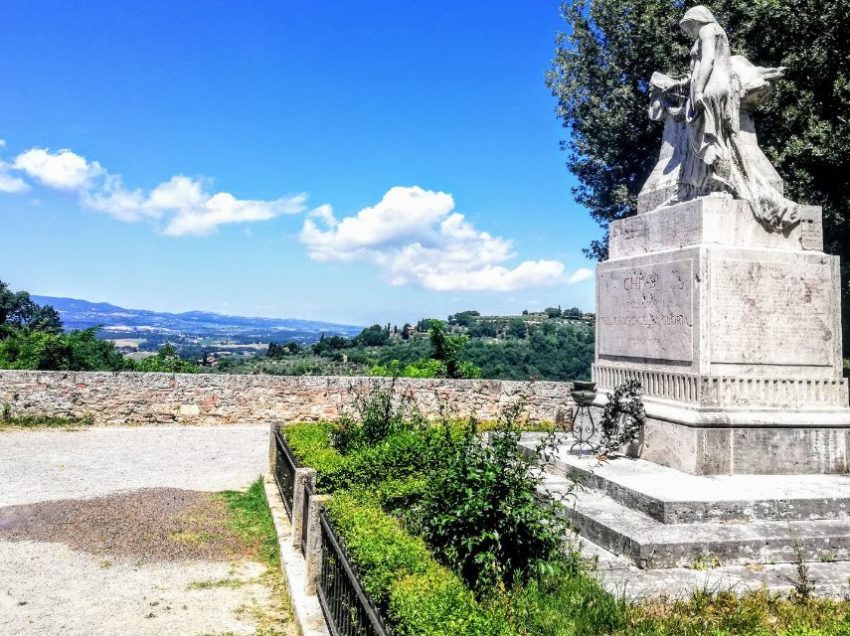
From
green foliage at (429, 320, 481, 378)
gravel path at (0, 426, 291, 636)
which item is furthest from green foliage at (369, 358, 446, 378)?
gravel path at (0, 426, 291, 636)

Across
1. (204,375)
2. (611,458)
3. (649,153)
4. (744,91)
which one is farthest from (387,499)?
(649,153)

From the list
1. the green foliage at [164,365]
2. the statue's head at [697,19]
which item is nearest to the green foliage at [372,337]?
the green foliage at [164,365]

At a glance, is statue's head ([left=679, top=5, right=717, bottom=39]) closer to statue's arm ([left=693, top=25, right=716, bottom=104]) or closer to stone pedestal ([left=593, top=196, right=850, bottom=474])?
statue's arm ([left=693, top=25, right=716, bottom=104])

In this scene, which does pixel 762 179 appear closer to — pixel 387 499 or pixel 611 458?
pixel 611 458

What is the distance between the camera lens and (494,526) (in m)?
4.40

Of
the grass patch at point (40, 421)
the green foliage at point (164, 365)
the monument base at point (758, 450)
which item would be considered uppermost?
the green foliage at point (164, 365)

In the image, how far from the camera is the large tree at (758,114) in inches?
545

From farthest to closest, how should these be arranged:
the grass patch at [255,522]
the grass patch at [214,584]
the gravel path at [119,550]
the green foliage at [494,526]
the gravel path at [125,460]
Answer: the gravel path at [125,460] → the grass patch at [255,522] → the grass patch at [214,584] → the gravel path at [119,550] → the green foliage at [494,526]

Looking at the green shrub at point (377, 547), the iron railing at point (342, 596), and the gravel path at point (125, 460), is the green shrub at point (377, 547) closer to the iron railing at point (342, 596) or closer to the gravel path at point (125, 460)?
the iron railing at point (342, 596)

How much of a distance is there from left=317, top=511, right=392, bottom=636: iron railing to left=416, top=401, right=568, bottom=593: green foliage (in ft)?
2.41

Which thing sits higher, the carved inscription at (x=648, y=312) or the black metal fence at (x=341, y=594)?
the carved inscription at (x=648, y=312)

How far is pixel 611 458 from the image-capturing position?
7.14m

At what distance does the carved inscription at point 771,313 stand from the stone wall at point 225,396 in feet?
25.7

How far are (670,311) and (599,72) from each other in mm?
12556
